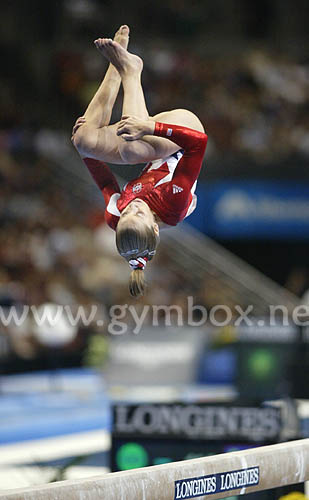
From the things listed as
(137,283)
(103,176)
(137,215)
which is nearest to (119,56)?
(103,176)

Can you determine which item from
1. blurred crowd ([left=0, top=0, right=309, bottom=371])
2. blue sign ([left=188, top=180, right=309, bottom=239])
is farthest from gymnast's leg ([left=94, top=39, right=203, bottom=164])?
blue sign ([left=188, top=180, right=309, bottom=239])

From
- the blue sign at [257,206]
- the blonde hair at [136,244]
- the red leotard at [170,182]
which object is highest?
the blue sign at [257,206]

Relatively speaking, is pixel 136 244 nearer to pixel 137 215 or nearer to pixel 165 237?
pixel 137 215

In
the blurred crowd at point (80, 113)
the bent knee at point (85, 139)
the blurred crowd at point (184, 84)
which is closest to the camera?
the bent knee at point (85, 139)

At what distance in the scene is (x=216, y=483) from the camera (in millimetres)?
3574

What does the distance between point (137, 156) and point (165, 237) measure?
369 inches

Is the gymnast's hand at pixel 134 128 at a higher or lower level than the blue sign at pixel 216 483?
higher

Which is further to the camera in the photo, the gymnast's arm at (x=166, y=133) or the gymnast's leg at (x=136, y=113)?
the gymnast's leg at (x=136, y=113)

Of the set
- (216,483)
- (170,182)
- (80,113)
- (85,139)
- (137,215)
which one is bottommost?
(216,483)

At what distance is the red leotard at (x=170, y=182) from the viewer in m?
3.73

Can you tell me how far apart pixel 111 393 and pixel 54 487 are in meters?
7.39

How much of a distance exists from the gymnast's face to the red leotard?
0.09 metres

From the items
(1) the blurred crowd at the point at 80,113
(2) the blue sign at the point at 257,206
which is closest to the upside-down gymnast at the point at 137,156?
(1) the blurred crowd at the point at 80,113

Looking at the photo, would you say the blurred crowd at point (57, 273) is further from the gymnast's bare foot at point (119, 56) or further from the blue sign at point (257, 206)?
the gymnast's bare foot at point (119, 56)
